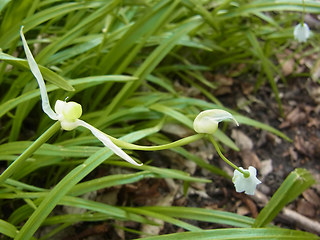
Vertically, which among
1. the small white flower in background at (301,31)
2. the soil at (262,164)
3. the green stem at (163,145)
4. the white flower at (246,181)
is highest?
the small white flower in background at (301,31)

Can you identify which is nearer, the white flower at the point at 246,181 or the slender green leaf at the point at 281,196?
the white flower at the point at 246,181

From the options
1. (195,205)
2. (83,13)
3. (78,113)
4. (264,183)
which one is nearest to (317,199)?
(264,183)

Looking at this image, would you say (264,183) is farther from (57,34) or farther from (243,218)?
(57,34)

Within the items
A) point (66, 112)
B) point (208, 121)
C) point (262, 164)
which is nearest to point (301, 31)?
point (262, 164)

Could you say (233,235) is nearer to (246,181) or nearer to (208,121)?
(246,181)

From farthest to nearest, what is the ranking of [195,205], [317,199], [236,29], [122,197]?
[236,29] < [317,199] < [195,205] < [122,197]

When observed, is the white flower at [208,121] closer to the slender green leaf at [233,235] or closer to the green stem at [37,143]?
the green stem at [37,143]

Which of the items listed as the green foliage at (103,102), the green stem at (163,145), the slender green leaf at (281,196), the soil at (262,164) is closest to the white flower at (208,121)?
the green stem at (163,145)

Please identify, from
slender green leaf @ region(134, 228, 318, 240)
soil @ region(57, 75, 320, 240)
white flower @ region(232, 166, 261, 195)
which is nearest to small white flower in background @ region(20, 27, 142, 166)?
white flower @ region(232, 166, 261, 195)
